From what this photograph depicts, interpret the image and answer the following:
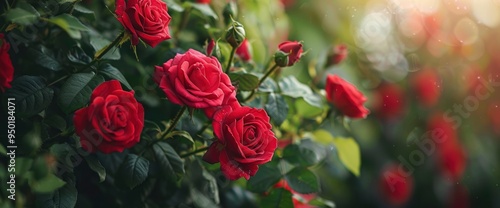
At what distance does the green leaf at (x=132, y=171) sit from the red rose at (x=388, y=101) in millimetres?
1292

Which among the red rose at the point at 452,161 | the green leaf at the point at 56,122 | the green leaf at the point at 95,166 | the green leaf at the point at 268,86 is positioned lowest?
the red rose at the point at 452,161

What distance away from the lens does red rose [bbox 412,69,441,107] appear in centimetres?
223

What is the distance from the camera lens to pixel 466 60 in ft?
7.74

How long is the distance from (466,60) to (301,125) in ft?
3.64

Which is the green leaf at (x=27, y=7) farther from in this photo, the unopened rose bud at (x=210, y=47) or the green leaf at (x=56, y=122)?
the unopened rose bud at (x=210, y=47)

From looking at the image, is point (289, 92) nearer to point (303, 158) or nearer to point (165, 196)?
point (303, 158)

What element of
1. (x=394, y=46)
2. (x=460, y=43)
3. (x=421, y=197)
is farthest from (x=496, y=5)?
(x=421, y=197)

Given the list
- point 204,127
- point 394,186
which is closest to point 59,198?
point 204,127

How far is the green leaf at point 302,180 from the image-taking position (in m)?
1.28

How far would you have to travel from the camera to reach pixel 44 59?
1.06 metres

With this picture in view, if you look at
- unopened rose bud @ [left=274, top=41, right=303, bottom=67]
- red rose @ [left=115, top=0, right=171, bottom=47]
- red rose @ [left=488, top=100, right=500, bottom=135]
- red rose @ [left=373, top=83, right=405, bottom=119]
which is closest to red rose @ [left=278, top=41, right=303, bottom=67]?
unopened rose bud @ [left=274, top=41, right=303, bottom=67]

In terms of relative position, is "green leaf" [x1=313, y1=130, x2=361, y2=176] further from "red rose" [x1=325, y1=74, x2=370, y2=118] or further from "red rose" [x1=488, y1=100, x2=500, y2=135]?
"red rose" [x1=488, y1=100, x2=500, y2=135]

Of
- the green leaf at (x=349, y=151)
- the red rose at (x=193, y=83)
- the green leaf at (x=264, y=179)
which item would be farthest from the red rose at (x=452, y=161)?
the red rose at (x=193, y=83)

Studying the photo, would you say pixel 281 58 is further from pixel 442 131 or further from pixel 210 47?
pixel 442 131
